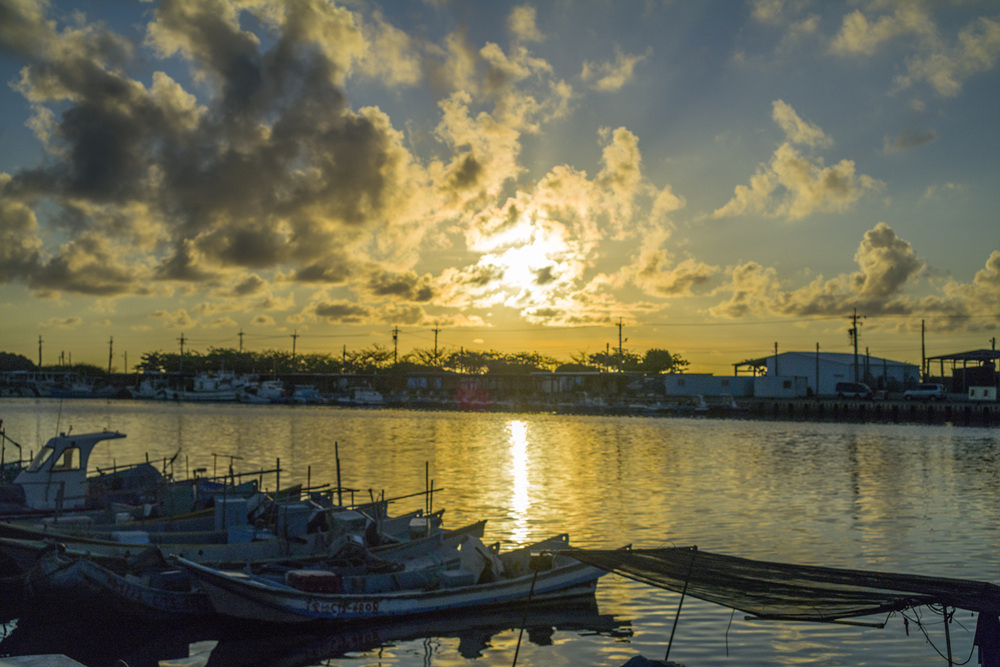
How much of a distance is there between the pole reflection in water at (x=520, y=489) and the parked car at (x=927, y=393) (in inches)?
2321

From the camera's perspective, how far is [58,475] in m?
22.1

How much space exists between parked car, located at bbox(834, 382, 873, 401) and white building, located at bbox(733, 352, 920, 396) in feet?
14.1

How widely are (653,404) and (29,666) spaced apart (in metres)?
113

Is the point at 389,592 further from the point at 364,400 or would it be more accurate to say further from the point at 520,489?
the point at 364,400

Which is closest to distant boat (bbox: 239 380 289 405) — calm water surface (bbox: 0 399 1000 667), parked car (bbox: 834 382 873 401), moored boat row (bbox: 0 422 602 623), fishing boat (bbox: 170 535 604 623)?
calm water surface (bbox: 0 399 1000 667)

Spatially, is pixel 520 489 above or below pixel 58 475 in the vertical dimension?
below

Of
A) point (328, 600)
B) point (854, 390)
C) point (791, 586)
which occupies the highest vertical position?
point (854, 390)

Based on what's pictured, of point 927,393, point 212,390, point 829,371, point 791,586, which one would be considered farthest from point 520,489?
point 212,390

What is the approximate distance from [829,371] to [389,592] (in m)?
110

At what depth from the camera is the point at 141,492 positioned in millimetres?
24922

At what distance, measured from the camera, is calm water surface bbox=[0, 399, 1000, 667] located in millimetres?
14430

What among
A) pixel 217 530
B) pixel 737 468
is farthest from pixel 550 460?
pixel 217 530

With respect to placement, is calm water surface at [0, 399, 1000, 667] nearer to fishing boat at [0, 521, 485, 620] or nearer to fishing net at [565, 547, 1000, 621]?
fishing boat at [0, 521, 485, 620]

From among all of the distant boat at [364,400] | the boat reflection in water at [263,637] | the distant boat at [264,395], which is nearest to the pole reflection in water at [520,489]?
the boat reflection in water at [263,637]
